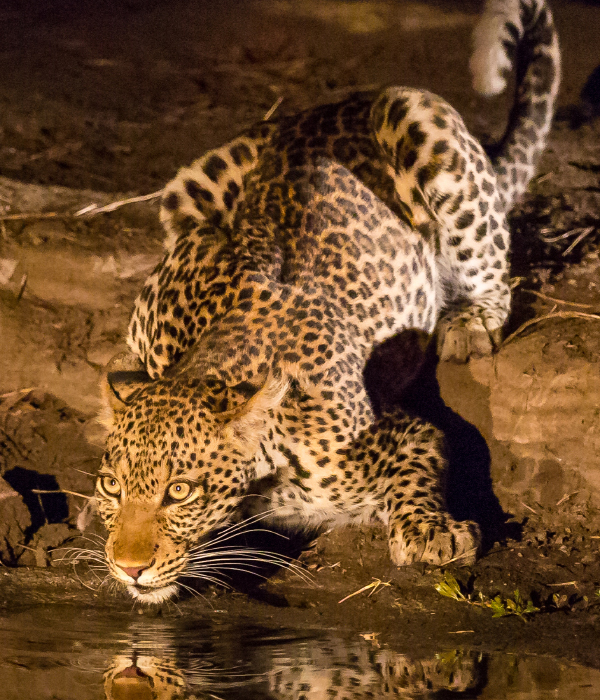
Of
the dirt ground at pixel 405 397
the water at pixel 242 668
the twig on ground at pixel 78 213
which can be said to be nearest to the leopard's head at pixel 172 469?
the water at pixel 242 668

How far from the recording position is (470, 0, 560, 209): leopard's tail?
7.37 meters

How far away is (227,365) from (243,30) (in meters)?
8.08

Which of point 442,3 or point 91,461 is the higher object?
point 442,3

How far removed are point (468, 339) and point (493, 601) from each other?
184 cm

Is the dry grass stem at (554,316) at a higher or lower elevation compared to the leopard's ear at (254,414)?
lower

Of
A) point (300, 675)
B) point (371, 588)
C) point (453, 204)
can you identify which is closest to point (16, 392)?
point (371, 588)

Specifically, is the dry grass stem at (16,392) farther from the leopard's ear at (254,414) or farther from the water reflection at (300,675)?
the water reflection at (300,675)

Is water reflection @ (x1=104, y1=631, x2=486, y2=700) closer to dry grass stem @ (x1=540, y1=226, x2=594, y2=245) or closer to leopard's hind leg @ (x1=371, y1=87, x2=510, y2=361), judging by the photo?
leopard's hind leg @ (x1=371, y1=87, x2=510, y2=361)

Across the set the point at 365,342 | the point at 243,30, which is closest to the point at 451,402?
the point at 365,342

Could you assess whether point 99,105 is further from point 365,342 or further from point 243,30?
point 365,342

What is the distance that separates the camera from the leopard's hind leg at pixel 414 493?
4910 millimetres

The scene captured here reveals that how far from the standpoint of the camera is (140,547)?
444cm

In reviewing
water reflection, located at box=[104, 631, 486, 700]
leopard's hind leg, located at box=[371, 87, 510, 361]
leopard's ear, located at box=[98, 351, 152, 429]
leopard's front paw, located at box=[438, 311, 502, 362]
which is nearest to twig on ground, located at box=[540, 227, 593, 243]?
leopard's hind leg, located at box=[371, 87, 510, 361]

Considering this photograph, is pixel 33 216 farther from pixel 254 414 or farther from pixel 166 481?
pixel 166 481
